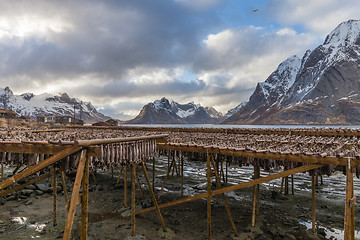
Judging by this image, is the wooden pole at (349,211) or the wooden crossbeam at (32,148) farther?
the wooden pole at (349,211)

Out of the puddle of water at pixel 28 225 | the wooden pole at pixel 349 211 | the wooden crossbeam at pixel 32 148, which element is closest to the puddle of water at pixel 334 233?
the wooden pole at pixel 349 211

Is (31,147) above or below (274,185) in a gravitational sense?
above

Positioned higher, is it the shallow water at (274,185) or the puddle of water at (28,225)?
the puddle of water at (28,225)

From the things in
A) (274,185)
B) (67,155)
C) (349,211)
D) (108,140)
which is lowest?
(274,185)

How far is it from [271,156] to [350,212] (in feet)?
8.55

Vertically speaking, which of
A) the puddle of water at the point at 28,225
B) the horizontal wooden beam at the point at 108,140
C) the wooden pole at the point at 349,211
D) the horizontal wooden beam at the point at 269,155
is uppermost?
the horizontal wooden beam at the point at 108,140

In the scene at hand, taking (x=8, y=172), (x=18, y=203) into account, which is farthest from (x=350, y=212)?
(x=8, y=172)

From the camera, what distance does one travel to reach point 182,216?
1107 cm

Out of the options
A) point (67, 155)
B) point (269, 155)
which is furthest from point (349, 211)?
point (67, 155)

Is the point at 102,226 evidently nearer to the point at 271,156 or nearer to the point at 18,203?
the point at 18,203

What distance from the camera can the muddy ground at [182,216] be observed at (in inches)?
361

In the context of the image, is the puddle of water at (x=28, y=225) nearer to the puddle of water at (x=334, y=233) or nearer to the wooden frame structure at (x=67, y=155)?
the wooden frame structure at (x=67, y=155)

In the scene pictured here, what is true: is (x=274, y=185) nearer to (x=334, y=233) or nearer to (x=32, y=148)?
(x=334, y=233)

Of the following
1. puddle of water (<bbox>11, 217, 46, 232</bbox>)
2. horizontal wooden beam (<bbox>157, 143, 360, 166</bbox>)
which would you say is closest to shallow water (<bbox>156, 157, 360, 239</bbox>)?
horizontal wooden beam (<bbox>157, 143, 360, 166</bbox>)
